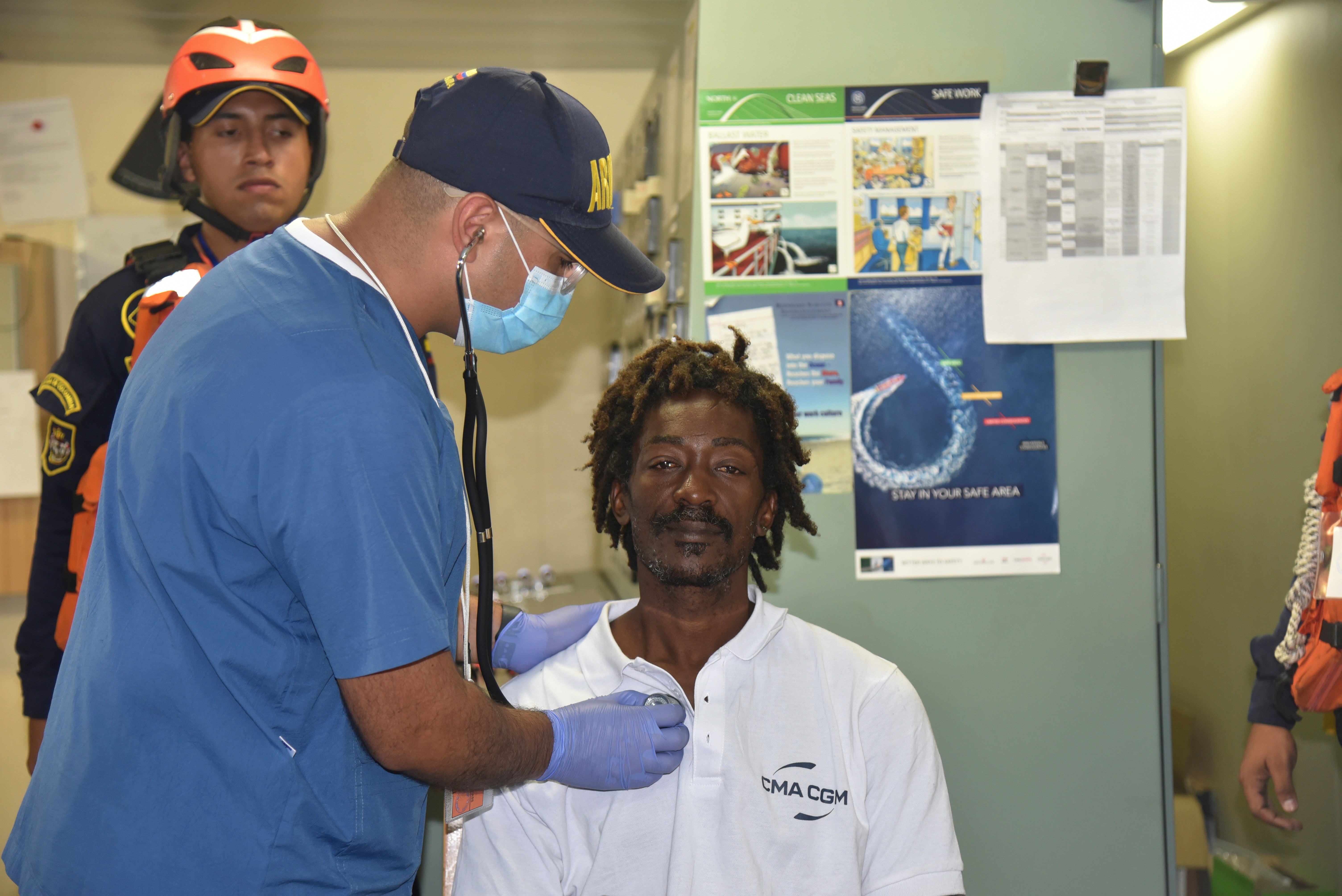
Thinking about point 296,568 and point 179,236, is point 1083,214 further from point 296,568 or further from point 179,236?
point 179,236

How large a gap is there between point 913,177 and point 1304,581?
1.11m

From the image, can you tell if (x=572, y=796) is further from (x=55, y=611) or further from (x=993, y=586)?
(x=55, y=611)

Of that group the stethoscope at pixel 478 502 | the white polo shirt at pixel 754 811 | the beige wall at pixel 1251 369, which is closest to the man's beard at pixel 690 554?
the white polo shirt at pixel 754 811

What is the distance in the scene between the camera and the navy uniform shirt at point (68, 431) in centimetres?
183

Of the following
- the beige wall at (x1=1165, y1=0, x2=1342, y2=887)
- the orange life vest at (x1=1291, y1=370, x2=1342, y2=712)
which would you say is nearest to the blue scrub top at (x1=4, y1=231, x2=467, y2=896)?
the orange life vest at (x1=1291, y1=370, x2=1342, y2=712)

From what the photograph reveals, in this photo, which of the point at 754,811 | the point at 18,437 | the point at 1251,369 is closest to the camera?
the point at 754,811

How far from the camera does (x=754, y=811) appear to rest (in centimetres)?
148

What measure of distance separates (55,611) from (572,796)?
1195 millimetres

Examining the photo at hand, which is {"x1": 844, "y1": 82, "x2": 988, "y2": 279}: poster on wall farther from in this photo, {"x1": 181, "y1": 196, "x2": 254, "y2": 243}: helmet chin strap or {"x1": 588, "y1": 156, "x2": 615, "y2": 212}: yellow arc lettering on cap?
{"x1": 181, "y1": 196, "x2": 254, "y2": 243}: helmet chin strap

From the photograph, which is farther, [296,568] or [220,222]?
[220,222]

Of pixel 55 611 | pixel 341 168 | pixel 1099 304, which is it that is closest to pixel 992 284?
pixel 1099 304

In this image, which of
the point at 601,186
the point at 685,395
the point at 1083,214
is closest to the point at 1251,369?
the point at 1083,214

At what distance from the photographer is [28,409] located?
325 cm

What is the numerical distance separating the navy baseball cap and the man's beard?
1.83ft
